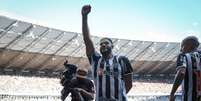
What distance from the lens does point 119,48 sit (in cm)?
3472

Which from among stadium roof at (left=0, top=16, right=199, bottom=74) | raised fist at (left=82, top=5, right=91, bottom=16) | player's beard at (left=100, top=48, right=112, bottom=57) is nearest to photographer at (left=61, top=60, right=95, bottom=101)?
player's beard at (left=100, top=48, right=112, bottom=57)

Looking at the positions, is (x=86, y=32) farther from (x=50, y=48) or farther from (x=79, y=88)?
(x=50, y=48)

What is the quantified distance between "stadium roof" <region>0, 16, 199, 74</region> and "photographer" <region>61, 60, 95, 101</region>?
18.8m

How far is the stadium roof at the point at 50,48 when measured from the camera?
87.8 feet

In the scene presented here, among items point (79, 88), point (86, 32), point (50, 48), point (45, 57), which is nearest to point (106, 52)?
point (86, 32)

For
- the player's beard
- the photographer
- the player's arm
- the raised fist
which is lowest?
the photographer

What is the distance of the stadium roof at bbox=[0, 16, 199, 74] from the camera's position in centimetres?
2675

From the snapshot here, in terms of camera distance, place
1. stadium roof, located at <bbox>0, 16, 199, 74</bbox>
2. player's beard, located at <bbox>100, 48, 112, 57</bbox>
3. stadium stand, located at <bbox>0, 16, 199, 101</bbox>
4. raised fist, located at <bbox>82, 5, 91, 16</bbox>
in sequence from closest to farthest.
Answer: raised fist, located at <bbox>82, 5, 91, 16</bbox> < player's beard, located at <bbox>100, 48, 112, 57</bbox> < stadium stand, located at <bbox>0, 16, 199, 101</bbox> < stadium roof, located at <bbox>0, 16, 199, 74</bbox>

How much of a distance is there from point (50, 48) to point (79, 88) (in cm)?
2438

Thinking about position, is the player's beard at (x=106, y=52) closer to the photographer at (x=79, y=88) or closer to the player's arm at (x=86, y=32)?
the player's arm at (x=86, y=32)

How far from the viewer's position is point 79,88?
21.5 ft

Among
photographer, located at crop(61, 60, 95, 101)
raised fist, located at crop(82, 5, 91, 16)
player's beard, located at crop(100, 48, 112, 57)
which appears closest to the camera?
raised fist, located at crop(82, 5, 91, 16)

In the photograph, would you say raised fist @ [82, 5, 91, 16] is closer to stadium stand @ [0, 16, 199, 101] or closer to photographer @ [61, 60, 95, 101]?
photographer @ [61, 60, 95, 101]

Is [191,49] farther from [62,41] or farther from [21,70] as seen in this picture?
[21,70]
